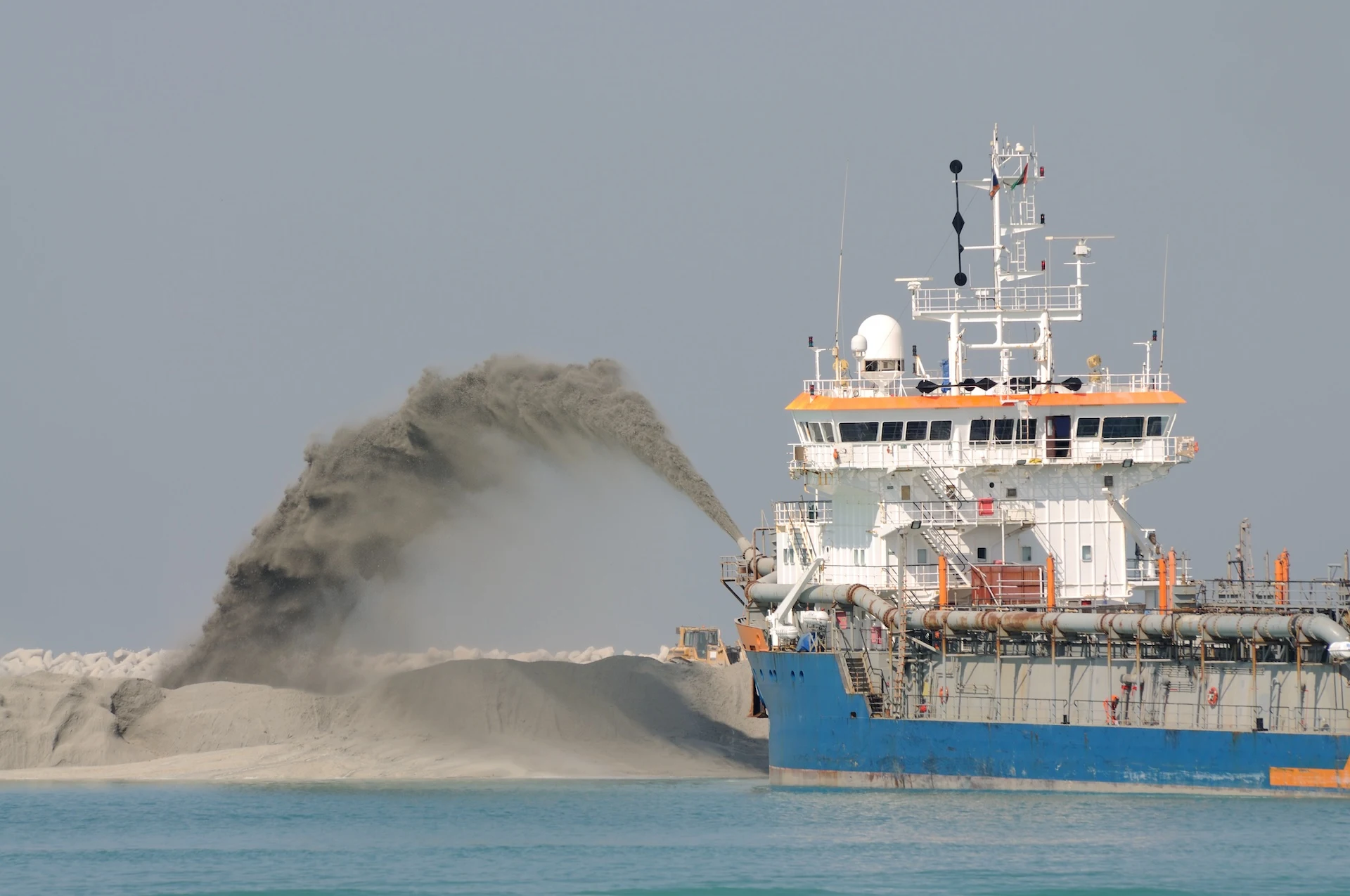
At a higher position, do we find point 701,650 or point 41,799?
point 701,650

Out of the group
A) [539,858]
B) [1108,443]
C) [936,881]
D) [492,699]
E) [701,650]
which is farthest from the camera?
[701,650]

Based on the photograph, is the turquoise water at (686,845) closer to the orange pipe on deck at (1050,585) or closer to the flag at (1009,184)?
the orange pipe on deck at (1050,585)

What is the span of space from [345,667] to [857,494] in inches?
670

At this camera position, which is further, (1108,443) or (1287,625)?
(1108,443)

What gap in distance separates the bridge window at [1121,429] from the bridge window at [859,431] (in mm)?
5298

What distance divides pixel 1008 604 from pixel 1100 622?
466cm

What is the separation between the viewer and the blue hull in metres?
46.4

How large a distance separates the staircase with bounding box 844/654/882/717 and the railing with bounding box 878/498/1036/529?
133 inches

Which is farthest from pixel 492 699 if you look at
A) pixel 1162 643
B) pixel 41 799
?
pixel 1162 643

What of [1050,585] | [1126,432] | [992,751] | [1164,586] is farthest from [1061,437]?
[992,751]

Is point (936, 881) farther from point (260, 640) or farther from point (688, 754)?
point (260, 640)

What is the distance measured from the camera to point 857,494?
55438 millimetres

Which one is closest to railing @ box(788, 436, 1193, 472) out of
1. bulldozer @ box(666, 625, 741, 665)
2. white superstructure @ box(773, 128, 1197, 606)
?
white superstructure @ box(773, 128, 1197, 606)

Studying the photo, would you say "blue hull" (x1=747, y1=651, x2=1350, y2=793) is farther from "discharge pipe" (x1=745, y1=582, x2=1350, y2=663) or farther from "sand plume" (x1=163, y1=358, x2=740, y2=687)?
"sand plume" (x1=163, y1=358, x2=740, y2=687)
